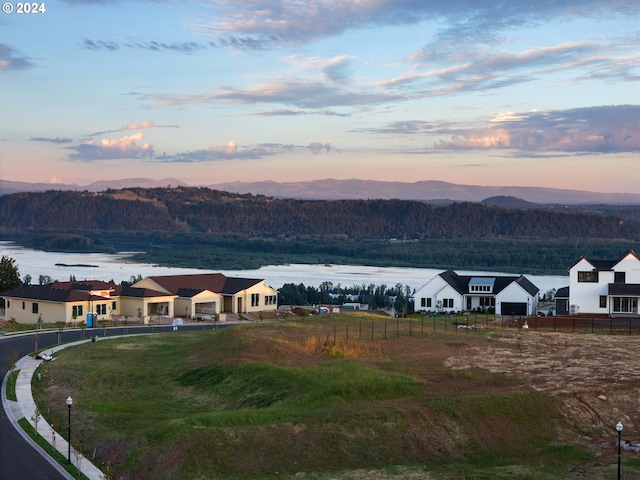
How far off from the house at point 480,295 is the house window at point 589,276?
521 cm

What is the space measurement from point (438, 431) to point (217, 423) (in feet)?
22.6

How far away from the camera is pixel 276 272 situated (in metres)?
128

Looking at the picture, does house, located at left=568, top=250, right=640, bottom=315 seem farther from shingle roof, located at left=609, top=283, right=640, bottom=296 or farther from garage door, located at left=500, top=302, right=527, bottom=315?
garage door, located at left=500, top=302, right=527, bottom=315

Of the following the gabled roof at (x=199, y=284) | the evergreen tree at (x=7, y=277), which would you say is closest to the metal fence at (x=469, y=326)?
the gabled roof at (x=199, y=284)

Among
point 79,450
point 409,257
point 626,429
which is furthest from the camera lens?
point 409,257

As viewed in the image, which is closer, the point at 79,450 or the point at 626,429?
the point at 79,450

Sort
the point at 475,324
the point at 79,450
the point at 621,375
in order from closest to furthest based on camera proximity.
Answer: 1. the point at 79,450
2. the point at 621,375
3. the point at 475,324

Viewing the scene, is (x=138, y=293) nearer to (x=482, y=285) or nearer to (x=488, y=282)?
(x=482, y=285)

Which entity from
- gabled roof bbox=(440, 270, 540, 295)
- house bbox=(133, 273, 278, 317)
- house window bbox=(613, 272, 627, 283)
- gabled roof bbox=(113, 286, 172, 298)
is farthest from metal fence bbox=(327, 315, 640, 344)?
gabled roof bbox=(113, 286, 172, 298)

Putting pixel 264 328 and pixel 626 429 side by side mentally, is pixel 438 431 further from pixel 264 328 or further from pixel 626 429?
pixel 264 328

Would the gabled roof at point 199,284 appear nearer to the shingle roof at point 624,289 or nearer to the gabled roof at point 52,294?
the gabled roof at point 52,294

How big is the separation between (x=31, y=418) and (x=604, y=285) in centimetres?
3987

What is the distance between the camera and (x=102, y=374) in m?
37.8

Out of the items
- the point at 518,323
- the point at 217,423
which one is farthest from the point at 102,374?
the point at 518,323
